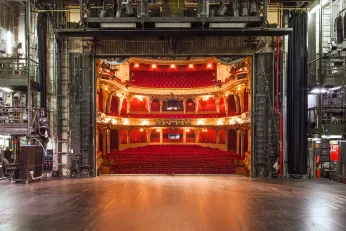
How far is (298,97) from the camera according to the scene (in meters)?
14.5

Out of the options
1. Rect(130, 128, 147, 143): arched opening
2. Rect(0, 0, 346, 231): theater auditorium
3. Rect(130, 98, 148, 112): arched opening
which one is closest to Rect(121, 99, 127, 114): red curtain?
Rect(130, 98, 148, 112): arched opening

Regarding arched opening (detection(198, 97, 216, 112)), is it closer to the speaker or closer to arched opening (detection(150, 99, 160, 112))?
arched opening (detection(150, 99, 160, 112))

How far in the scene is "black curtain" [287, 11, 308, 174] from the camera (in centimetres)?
1450

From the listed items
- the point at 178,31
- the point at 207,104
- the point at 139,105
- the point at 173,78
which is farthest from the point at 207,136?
the point at 178,31

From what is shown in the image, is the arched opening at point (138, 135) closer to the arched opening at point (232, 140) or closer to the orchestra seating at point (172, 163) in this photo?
the orchestra seating at point (172, 163)

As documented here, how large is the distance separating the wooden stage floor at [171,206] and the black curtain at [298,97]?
6.39 feet

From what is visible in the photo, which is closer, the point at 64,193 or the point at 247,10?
the point at 64,193

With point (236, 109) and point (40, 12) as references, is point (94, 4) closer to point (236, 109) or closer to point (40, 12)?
point (40, 12)

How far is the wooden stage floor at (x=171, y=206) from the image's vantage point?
7.05 metres

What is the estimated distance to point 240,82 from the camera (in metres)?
24.7

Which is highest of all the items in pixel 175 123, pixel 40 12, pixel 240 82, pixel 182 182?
pixel 40 12

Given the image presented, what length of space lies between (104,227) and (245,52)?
11676 millimetres

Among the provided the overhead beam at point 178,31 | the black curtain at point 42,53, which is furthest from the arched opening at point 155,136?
the overhead beam at point 178,31

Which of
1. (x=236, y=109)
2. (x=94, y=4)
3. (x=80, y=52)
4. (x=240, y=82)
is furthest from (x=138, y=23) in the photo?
(x=236, y=109)
